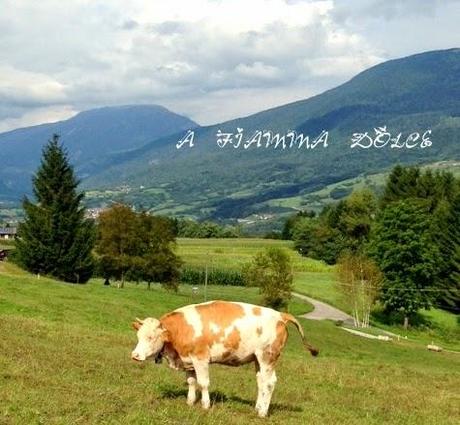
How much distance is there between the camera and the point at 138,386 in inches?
687

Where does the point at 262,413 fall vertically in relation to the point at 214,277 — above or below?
above

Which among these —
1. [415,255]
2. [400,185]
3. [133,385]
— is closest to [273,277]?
[415,255]

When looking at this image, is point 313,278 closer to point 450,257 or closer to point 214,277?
point 214,277

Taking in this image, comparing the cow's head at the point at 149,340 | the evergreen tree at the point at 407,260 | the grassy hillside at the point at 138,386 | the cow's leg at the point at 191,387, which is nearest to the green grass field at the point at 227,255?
the evergreen tree at the point at 407,260

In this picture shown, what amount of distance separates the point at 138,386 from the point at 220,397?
2222 mm

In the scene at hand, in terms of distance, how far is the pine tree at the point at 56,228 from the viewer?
69.9 metres

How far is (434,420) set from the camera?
59.5 ft

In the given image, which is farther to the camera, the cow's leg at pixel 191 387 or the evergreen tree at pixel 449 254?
the evergreen tree at pixel 449 254

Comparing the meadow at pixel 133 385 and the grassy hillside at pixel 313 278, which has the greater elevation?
the meadow at pixel 133 385

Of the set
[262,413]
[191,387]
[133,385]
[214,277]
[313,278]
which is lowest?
[214,277]

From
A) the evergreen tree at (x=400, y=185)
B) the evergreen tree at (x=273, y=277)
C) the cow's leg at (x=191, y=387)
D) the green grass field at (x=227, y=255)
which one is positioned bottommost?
the green grass field at (x=227, y=255)

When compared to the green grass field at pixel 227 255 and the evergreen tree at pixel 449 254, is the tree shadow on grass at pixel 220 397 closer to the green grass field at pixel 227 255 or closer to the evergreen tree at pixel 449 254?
the evergreen tree at pixel 449 254

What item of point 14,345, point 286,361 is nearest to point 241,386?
point 14,345

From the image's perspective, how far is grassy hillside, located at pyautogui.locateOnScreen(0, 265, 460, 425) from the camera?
1373cm
